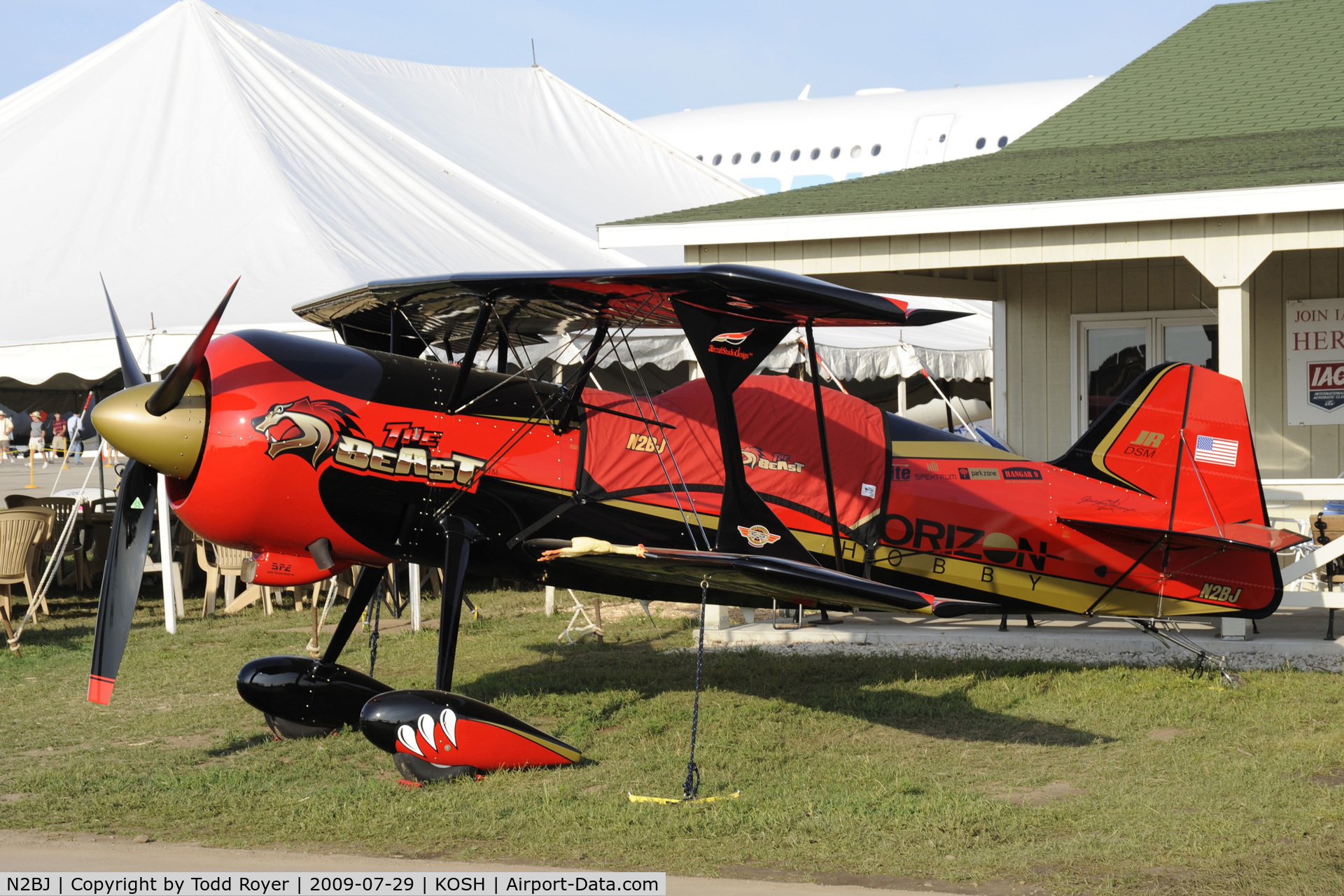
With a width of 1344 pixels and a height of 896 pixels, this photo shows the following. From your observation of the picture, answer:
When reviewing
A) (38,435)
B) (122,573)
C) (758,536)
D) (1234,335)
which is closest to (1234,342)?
(1234,335)

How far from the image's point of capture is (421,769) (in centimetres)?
563

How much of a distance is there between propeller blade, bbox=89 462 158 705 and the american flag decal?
19.5ft

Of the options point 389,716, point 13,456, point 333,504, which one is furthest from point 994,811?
point 13,456

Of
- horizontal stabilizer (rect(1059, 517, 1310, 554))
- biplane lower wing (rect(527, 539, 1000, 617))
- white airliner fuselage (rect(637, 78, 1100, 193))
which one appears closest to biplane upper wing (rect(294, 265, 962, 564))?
biplane lower wing (rect(527, 539, 1000, 617))

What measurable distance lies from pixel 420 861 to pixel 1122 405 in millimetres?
4982

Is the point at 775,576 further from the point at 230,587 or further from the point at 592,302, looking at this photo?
the point at 230,587

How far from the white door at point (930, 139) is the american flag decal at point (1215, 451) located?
2551 cm

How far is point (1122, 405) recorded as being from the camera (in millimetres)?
7277

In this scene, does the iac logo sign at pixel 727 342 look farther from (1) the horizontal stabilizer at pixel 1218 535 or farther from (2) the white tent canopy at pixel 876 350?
(2) the white tent canopy at pixel 876 350

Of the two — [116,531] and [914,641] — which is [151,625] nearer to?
[116,531]

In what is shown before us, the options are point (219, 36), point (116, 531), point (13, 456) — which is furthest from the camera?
point (13, 456)

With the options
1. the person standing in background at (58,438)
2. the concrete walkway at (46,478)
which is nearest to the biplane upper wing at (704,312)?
the concrete walkway at (46,478)

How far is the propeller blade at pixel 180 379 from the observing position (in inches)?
218

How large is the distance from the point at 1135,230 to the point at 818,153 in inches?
1042
